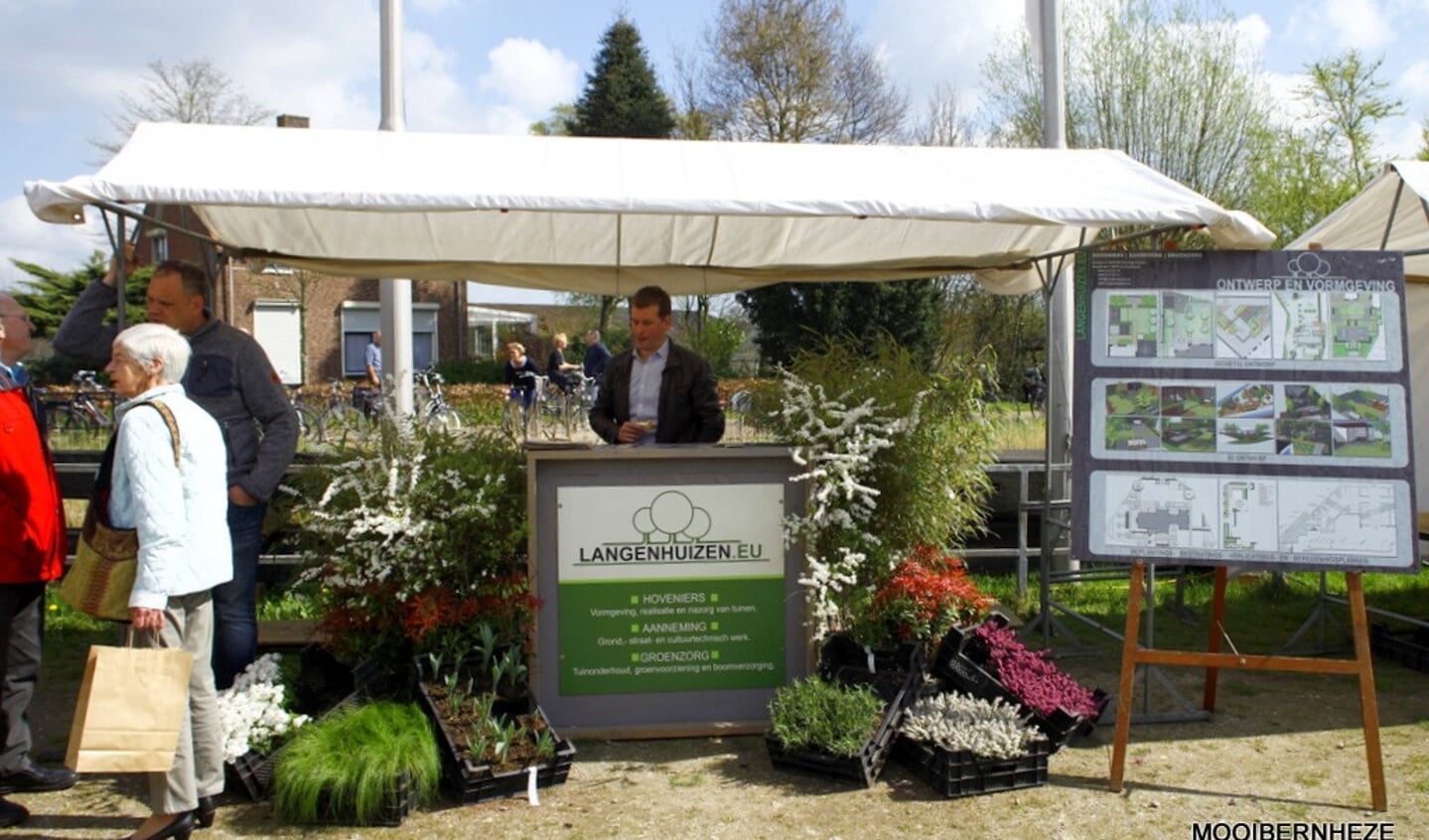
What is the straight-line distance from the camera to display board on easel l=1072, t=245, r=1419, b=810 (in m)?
4.36

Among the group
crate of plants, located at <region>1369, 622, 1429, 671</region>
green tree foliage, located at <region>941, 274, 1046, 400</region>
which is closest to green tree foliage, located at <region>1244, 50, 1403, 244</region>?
green tree foliage, located at <region>941, 274, 1046, 400</region>

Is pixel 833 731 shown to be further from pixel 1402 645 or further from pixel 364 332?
pixel 364 332

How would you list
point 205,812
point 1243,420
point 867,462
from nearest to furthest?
point 205,812 < point 1243,420 < point 867,462

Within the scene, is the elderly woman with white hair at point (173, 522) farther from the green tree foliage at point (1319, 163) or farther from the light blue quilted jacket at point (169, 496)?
the green tree foliage at point (1319, 163)

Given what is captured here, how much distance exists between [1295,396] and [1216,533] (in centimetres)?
59

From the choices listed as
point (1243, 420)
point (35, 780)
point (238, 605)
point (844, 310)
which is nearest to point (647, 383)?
point (238, 605)

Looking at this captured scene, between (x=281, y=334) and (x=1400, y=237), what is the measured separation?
31.5 metres

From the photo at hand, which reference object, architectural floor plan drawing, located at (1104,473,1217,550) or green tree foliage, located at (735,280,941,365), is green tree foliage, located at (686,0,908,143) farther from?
architectural floor plan drawing, located at (1104,473,1217,550)

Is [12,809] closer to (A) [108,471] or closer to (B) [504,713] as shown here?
(A) [108,471]

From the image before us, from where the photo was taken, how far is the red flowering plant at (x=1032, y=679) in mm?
4746

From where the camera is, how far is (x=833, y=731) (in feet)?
14.6

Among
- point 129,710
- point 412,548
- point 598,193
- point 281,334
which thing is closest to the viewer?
point 129,710

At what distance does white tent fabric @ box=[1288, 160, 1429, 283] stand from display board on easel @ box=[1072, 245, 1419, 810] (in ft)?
8.10

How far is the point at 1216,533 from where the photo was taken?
14.5 feet
